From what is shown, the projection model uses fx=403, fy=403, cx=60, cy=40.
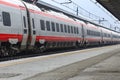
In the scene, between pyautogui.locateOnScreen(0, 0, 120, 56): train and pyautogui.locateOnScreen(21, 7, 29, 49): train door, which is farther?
pyautogui.locateOnScreen(21, 7, 29, 49): train door

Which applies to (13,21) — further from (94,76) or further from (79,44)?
(79,44)

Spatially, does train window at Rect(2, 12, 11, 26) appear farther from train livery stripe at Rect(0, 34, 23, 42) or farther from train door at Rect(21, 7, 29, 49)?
train door at Rect(21, 7, 29, 49)

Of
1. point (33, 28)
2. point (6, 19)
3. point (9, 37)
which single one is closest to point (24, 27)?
point (33, 28)

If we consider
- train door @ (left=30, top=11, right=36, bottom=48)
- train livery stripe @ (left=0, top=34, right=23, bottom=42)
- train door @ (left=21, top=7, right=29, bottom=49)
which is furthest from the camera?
train door @ (left=30, top=11, right=36, bottom=48)

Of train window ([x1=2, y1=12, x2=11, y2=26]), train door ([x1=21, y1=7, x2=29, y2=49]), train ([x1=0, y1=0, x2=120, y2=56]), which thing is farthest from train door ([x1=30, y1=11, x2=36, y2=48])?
train window ([x1=2, y1=12, x2=11, y2=26])

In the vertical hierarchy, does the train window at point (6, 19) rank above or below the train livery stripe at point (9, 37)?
above

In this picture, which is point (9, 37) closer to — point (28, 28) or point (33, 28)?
point (28, 28)

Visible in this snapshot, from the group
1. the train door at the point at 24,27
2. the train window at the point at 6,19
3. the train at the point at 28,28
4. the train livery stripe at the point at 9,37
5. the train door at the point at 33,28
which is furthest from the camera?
the train door at the point at 33,28

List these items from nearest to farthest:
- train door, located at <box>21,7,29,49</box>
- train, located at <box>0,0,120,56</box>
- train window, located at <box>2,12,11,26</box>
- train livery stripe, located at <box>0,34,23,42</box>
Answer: train livery stripe, located at <box>0,34,23,42</box>
train window, located at <box>2,12,11,26</box>
train, located at <box>0,0,120,56</box>
train door, located at <box>21,7,29,49</box>

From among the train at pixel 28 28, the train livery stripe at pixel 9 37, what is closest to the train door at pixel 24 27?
the train at pixel 28 28

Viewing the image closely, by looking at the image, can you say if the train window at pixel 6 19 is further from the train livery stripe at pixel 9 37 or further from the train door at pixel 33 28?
the train door at pixel 33 28

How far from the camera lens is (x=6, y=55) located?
21469 mm

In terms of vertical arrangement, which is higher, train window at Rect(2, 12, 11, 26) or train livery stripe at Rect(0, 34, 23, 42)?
train window at Rect(2, 12, 11, 26)

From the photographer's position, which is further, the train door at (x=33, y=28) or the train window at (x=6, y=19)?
the train door at (x=33, y=28)
